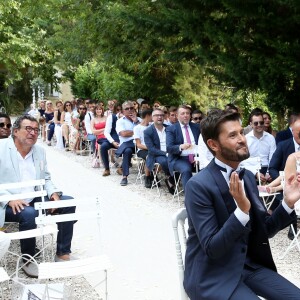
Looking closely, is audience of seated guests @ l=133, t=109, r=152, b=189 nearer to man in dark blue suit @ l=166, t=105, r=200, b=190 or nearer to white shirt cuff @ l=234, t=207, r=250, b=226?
man in dark blue suit @ l=166, t=105, r=200, b=190

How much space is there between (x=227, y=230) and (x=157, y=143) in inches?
293

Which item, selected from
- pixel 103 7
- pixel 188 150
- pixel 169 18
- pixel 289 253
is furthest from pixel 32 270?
Result: pixel 103 7

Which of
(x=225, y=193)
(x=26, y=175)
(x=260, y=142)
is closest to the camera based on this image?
(x=225, y=193)

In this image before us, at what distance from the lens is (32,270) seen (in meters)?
5.57

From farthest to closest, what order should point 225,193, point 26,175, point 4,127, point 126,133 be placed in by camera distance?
point 126,133 < point 4,127 < point 26,175 < point 225,193

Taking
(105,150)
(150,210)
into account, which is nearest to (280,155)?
(150,210)

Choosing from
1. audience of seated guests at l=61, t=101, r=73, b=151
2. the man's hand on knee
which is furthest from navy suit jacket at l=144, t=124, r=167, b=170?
audience of seated guests at l=61, t=101, r=73, b=151

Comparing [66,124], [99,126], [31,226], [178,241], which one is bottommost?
[66,124]

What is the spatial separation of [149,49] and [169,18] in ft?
7.46

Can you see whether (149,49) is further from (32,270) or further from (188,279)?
(188,279)

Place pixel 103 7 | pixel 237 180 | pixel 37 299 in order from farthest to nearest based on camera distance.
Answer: pixel 103 7 → pixel 37 299 → pixel 237 180

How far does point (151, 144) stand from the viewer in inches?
400

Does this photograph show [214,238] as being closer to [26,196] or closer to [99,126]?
[26,196]

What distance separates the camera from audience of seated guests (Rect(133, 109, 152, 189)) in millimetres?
10727
